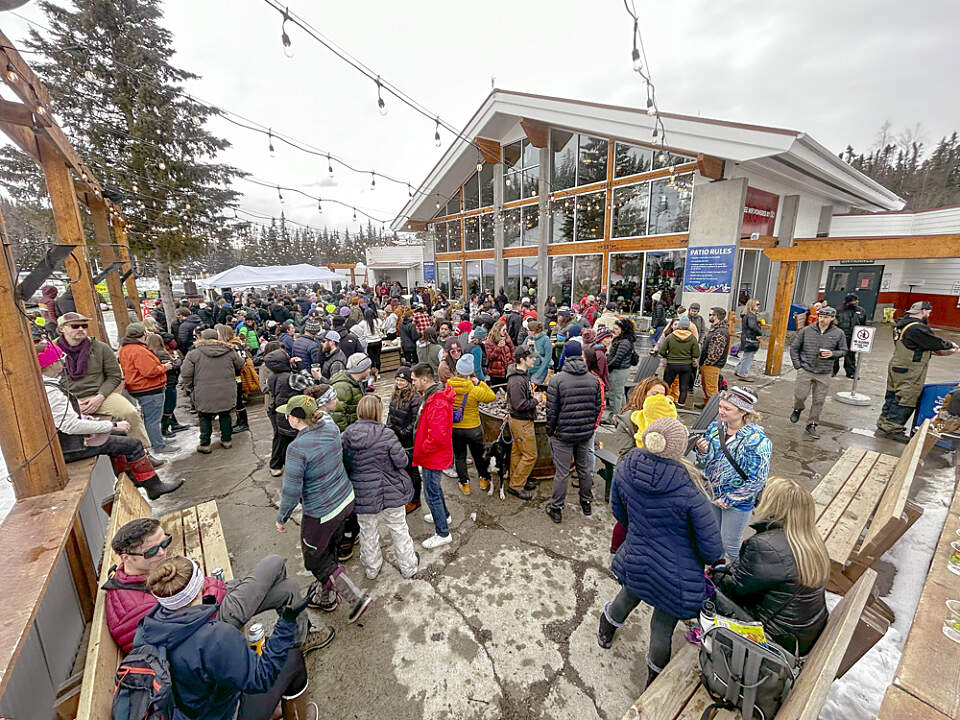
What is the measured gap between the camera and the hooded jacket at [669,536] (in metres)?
2.09

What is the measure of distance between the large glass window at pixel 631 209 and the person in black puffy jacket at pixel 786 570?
38.4 ft

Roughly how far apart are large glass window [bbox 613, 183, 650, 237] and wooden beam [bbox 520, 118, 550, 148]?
12.5 ft

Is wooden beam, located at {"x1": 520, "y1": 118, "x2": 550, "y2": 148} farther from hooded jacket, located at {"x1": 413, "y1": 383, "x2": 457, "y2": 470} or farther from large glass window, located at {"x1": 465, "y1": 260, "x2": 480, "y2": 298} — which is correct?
hooded jacket, located at {"x1": 413, "y1": 383, "x2": 457, "y2": 470}

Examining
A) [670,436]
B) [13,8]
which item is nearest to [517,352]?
[670,436]

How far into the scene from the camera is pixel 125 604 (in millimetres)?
1979

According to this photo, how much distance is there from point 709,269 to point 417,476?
9720 millimetres

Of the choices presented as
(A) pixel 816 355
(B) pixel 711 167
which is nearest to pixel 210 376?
(A) pixel 816 355

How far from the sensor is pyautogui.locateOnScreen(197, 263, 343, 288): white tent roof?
12.4 metres

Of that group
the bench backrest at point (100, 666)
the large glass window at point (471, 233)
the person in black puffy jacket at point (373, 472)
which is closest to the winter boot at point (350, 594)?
the person in black puffy jacket at point (373, 472)

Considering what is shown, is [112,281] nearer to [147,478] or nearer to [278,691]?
[147,478]

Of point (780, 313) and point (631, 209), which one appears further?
point (631, 209)

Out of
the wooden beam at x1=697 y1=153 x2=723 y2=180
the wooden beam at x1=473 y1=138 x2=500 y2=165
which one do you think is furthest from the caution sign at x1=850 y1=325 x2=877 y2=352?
the wooden beam at x1=473 y1=138 x2=500 y2=165

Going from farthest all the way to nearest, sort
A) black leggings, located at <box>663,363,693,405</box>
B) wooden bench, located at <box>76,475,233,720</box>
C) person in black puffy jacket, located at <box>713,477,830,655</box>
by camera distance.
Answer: black leggings, located at <box>663,363,693,405</box> < person in black puffy jacket, located at <box>713,477,830,655</box> < wooden bench, located at <box>76,475,233,720</box>

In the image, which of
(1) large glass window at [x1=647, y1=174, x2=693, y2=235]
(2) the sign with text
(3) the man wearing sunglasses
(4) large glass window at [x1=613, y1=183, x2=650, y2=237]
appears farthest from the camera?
(4) large glass window at [x1=613, y1=183, x2=650, y2=237]
